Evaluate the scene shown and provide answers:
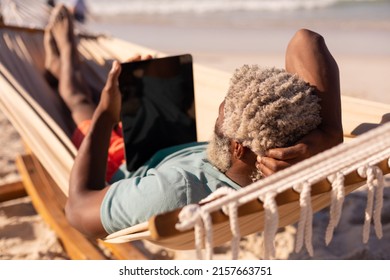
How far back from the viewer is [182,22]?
866 cm

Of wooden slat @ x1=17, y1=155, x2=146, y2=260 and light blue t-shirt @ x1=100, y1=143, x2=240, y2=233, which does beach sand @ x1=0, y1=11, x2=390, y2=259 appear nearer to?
wooden slat @ x1=17, y1=155, x2=146, y2=260

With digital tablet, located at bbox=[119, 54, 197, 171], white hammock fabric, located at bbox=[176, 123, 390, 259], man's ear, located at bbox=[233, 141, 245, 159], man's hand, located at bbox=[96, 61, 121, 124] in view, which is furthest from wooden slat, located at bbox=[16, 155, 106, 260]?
white hammock fabric, located at bbox=[176, 123, 390, 259]

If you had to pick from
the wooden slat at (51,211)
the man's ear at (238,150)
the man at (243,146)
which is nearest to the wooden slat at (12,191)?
the wooden slat at (51,211)

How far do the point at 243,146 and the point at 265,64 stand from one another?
4.19m

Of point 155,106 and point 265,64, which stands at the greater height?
point 155,106

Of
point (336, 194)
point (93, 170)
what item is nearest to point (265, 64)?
point (93, 170)

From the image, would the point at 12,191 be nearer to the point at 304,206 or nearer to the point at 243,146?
the point at 243,146

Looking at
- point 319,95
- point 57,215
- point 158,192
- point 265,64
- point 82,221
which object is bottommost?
point 265,64

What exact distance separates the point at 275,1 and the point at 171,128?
7749 millimetres

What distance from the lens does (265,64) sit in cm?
516

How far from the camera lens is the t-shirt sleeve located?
42.3 inches

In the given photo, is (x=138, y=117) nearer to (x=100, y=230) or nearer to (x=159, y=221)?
(x=100, y=230)
